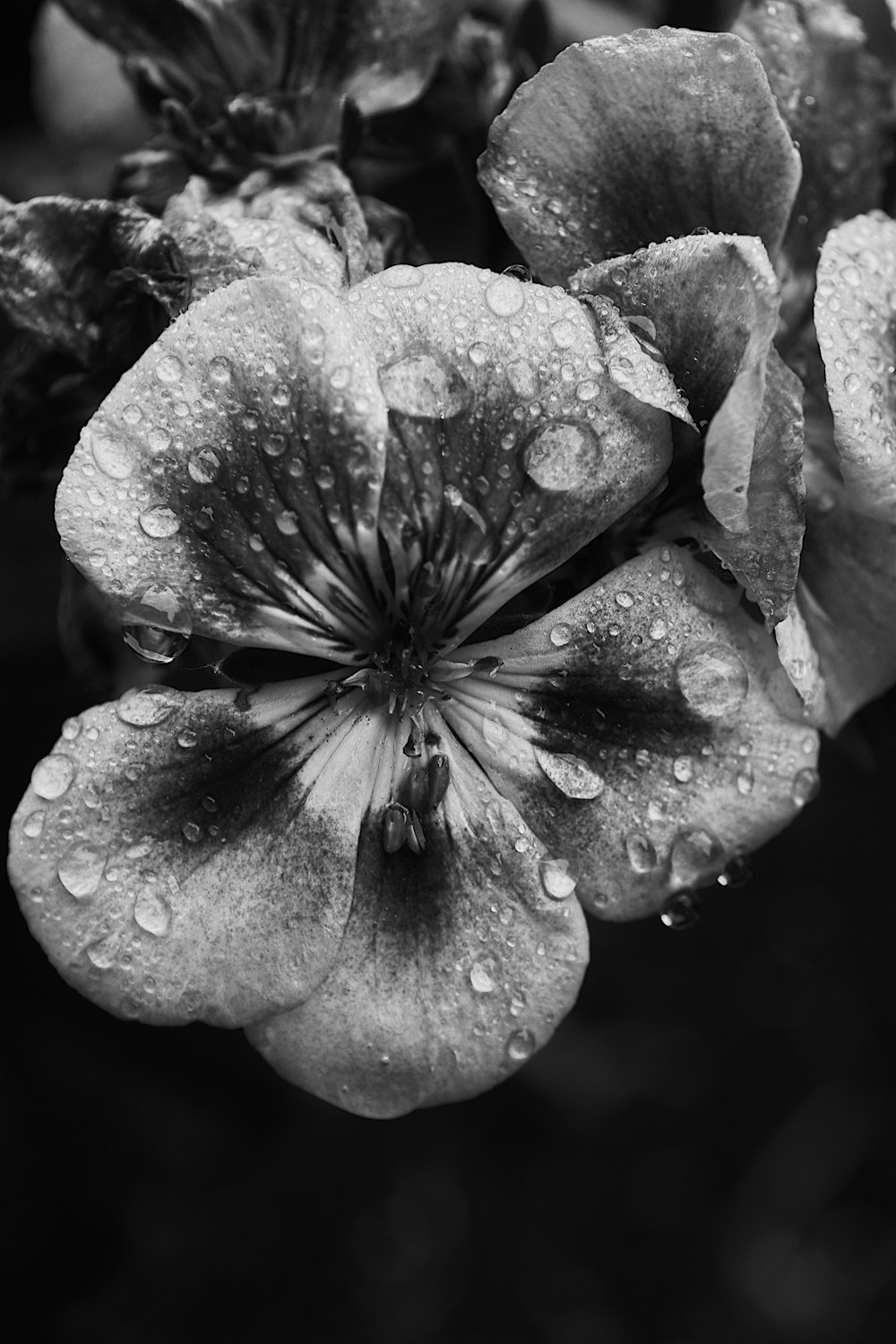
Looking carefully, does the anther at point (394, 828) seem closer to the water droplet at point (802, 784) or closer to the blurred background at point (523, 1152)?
the water droplet at point (802, 784)

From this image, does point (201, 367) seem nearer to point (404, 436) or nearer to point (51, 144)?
point (404, 436)

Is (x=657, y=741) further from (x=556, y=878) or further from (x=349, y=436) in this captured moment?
(x=349, y=436)

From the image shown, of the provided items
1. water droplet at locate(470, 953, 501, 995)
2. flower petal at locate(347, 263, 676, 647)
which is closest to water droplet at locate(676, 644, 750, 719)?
flower petal at locate(347, 263, 676, 647)

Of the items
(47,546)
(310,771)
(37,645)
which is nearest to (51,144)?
(47,546)

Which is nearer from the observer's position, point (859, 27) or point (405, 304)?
point (405, 304)

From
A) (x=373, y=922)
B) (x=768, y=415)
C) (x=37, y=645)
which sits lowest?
(x=37, y=645)

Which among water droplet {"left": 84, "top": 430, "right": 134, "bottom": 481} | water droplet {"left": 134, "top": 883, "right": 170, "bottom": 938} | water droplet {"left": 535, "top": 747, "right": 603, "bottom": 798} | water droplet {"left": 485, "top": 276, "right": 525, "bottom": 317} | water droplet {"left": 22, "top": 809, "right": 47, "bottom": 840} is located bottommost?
water droplet {"left": 535, "top": 747, "right": 603, "bottom": 798}

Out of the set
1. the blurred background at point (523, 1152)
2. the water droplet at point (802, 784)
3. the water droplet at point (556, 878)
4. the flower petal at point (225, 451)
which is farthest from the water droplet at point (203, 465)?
the blurred background at point (523, 1152)

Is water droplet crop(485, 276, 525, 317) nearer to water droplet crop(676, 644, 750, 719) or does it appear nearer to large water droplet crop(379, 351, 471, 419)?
large water droplet crop(379, 351, 471, 419)
